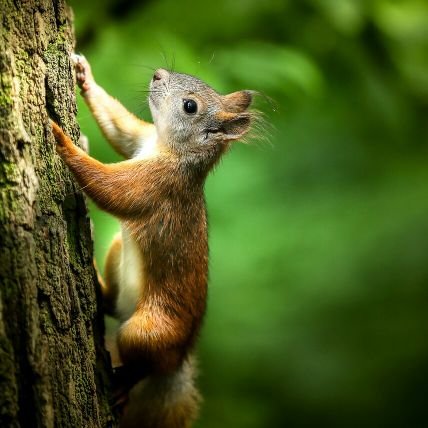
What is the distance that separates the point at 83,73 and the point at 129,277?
1018 millimetres

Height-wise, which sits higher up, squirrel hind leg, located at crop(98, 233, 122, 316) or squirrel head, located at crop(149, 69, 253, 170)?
squirrel head, located at crop(149, 69, 253, 170)

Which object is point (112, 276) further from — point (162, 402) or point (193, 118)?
point (193, 118)

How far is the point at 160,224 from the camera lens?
309cm

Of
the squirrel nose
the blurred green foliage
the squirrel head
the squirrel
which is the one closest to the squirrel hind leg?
the squirrel

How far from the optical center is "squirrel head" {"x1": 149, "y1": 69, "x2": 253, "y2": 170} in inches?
135

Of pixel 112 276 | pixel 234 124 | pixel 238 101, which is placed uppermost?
pixel 238 101

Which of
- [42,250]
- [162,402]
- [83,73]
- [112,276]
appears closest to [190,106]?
[83,73]

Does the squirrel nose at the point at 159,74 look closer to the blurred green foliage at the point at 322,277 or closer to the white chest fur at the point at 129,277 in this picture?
the blurred green foliage at the point at 322,277

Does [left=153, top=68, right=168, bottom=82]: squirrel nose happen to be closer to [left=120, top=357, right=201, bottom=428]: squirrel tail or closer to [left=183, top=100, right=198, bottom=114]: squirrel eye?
[left=183, top=100, right=198, bottom=114]: squirrel eye

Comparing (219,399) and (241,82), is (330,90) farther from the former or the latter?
(219,399)

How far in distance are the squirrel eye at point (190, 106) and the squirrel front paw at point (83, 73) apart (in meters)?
0.53

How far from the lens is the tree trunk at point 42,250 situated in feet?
6.11

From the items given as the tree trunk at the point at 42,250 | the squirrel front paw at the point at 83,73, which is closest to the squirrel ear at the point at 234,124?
the squirrel front paw at the point at 83,73

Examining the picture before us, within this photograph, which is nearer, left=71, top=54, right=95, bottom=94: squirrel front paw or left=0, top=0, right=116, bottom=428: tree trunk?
left=0, top=0, right=116, bottom=428: tree trunk
